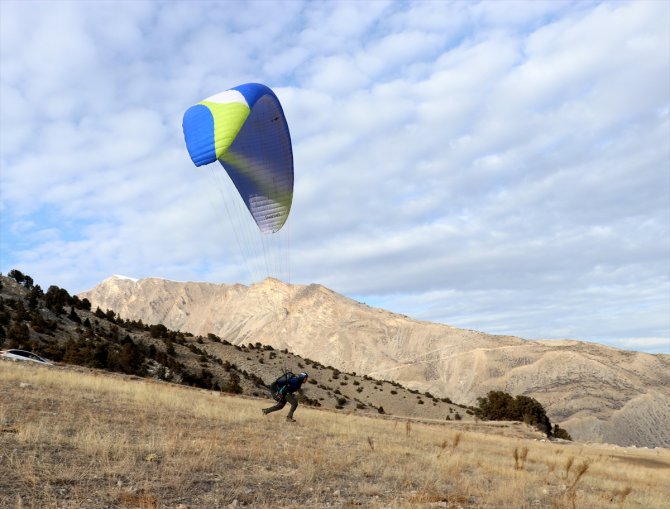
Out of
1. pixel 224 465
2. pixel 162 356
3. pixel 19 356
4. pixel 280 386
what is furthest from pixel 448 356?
pixel 224 465

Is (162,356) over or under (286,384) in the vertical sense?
over

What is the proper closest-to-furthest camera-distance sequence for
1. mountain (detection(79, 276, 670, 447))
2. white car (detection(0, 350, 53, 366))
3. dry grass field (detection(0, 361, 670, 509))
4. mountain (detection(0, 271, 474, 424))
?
dry grass field (detection(0, 361, 670, 509)) < white car (detection(0, 350, 53, 366)) < mountain (detection(0, 271, 474, 424)) < mountain (detection(79, 276, 670, 447))

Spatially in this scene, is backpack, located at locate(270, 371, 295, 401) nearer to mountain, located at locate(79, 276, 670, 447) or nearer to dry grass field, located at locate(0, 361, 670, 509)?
dry grass field, located at locate(0, 361, 670, 509)

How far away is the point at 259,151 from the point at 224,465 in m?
9.23

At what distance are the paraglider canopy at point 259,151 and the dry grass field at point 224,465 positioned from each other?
6192mm

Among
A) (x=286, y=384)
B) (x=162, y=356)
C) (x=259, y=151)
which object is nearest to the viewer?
(x=286, y=384)

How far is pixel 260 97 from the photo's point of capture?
49.0ft

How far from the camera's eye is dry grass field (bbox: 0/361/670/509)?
7480 mm

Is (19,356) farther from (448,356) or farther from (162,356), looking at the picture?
(448,356)

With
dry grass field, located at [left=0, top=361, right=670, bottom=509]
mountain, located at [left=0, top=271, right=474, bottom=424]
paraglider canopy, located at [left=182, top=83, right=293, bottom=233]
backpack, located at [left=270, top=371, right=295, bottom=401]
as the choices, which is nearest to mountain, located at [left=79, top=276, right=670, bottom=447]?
mountain, located at [left=0, top=271, right=474, bottom=424]

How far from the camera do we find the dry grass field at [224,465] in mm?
7480

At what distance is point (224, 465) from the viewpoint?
932cm

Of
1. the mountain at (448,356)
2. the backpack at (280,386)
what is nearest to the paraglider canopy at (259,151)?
the backpack at (280,386)

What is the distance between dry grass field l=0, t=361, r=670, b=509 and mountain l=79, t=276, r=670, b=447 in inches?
2010
